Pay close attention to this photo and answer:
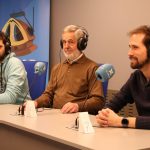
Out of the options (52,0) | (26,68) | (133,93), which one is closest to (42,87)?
(26,68)

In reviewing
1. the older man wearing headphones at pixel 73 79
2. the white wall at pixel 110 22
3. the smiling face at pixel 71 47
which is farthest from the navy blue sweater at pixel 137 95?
the white wall at pixel 110 22

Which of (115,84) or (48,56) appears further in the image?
(48,56)

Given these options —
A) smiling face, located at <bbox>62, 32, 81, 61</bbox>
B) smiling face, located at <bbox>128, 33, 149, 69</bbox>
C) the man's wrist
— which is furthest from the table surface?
smiling face, located at <bbox>62, 32, 81, 61</bbox>

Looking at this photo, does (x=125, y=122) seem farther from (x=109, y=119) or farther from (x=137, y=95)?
(x=137, y=95)

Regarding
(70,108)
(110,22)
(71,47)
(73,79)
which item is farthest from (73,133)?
(110,22)

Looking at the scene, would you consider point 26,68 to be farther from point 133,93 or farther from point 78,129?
point 78,129

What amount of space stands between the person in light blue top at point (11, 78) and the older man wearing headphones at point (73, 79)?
0.19 m

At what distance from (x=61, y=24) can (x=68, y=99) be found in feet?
5.65

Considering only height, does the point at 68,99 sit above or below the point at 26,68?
below

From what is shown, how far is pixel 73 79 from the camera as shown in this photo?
244 centimetres

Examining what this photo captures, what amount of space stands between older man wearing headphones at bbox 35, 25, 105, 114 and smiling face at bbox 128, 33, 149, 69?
1.54 ft

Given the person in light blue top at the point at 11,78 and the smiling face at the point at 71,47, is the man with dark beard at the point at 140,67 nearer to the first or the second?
the smiling face at the point at 71,47

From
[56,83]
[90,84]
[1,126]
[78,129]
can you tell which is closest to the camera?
[78,129]

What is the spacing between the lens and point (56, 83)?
2.54m
